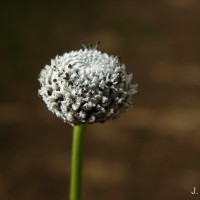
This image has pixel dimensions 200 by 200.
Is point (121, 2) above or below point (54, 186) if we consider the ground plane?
above

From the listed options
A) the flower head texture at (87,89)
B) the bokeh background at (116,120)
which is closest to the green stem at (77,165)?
the flower head texture at (87,89)

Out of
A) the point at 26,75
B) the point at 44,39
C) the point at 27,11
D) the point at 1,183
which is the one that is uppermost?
the point at 27,11

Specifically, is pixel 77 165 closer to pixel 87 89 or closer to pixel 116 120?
pixel 87 89

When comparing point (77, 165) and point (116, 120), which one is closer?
point (77, 165)

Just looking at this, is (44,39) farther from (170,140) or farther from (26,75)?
(170,140)

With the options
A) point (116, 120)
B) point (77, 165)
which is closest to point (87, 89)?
point (77, 165)

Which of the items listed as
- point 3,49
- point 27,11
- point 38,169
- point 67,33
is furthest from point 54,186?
point 27,11
